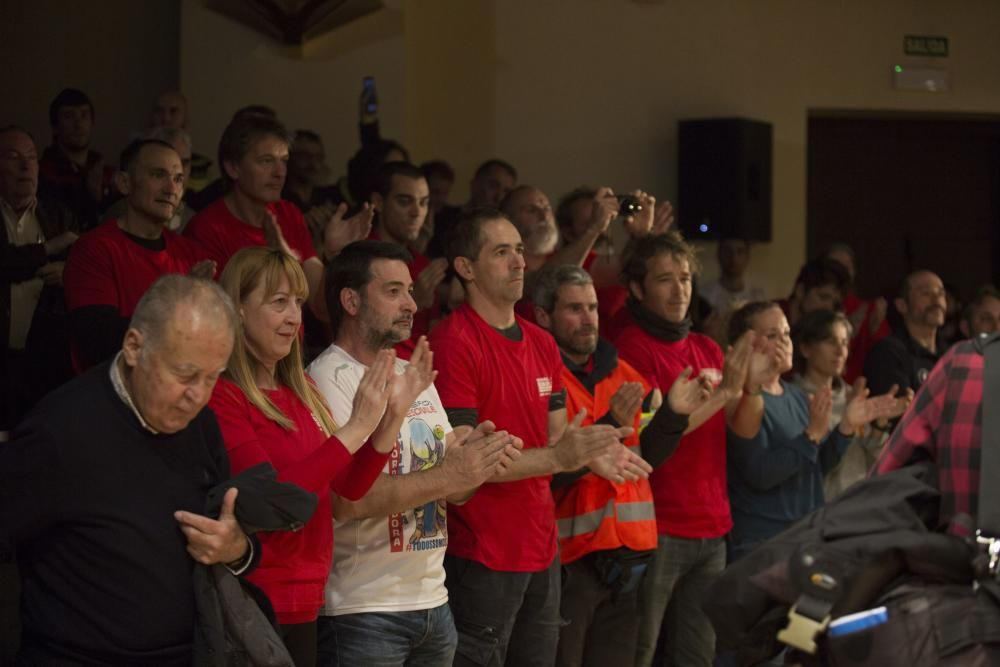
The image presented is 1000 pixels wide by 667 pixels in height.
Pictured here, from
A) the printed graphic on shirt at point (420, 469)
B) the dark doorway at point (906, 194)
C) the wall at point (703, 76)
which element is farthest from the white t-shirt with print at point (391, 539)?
the dark doorway at point (906, 194)

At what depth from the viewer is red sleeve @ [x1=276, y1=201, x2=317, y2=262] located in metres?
4.48

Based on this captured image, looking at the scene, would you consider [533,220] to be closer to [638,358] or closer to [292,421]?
[638,358]

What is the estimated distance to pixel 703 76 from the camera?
337 inches

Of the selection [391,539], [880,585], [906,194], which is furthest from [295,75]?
[880,585]

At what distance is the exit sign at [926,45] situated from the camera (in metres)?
8.91

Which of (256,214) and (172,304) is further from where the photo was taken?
(256,214)

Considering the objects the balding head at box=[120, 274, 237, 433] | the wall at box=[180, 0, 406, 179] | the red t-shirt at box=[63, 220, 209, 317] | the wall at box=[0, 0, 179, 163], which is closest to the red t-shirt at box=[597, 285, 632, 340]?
the red t-shirt at box=[63, 220, 209, 317]

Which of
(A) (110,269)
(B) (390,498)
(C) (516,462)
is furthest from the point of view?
(A) (110,269)

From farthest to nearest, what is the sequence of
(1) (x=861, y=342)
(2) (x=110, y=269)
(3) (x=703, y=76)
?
(3) (x=703, y=76) → (1) (x=861, y=342) → (2) (x=110, y=269)

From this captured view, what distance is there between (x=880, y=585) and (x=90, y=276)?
2385 mm

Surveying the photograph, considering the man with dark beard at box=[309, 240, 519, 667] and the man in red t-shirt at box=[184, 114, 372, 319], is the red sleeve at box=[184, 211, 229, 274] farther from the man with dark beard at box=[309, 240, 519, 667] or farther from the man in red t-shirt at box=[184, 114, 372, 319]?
the man with dark beard at box=[309, 240, 519, 667]

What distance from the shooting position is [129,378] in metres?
2.55

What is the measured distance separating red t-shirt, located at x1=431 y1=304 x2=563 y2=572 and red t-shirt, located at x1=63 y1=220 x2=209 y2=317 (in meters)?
0.81

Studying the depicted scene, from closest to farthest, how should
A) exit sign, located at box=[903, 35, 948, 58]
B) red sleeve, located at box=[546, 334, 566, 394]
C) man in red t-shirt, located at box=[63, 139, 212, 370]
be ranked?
man in red t-shirt, located at box=[63, 139, 212, 370]
red sleeve, located at box=[546, 334, 566, 394]
exit sign, located at box=[903, 35, 948, 58]
